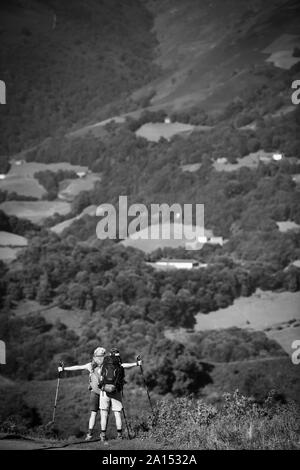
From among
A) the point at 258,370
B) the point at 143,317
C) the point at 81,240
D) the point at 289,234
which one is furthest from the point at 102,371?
the point at 81,240

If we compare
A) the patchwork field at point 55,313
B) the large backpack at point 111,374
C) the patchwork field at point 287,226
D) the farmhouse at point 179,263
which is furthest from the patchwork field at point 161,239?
the large backpack at point 111,374

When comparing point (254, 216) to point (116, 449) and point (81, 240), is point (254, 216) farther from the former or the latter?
point (116, 449)

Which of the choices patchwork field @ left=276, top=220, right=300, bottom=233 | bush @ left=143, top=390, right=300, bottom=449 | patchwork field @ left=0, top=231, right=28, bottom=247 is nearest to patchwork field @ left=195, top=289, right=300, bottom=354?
patchwork field @ left=276, top=220, right=300, bottom=233

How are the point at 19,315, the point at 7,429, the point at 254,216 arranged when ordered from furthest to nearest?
1. the point at 254,216
2. the point at 19,315
3. the point at 7,429

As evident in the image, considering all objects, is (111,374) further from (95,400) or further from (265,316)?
(265,316)
